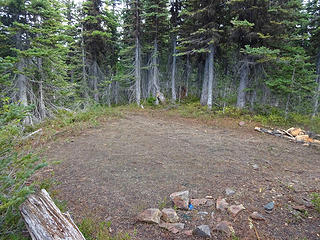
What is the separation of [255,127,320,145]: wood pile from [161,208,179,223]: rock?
240 inches

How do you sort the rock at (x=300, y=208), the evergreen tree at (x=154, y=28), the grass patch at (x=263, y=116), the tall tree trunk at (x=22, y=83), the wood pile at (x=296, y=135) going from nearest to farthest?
the rock at (x=300, y=208) → the wood pile at (x=296, y=135) → the tall tree trunk at (x=22, y=83) → the grass patch at (x=263, y=116) → the evergreen tree at (x=154, y=28)

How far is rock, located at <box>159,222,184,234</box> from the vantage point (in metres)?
2.35

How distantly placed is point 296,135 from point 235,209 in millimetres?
5972

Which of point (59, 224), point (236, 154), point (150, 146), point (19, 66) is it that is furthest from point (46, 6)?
point (236, 154)

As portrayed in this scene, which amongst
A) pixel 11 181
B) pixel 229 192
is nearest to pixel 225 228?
pixel 229 192

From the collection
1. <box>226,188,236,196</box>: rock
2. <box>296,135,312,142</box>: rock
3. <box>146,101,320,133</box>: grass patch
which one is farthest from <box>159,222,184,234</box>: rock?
<box>146,101,320,133</box>: grass patch

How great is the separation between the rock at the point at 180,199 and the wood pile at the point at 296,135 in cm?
572

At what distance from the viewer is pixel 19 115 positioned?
2055mm

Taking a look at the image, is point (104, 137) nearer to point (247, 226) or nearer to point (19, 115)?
point (19, 115)

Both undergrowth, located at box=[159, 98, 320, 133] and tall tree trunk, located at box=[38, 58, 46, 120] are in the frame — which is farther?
undergrowth, located at box=[159, 98, 320, 133]

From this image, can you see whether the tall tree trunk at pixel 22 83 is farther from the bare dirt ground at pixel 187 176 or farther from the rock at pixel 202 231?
the rock at pixel 202 231

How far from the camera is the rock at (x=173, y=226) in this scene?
2.35m

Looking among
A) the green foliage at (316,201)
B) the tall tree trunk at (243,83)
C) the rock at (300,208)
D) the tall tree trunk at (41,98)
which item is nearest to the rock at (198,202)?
the rock at (300,208)

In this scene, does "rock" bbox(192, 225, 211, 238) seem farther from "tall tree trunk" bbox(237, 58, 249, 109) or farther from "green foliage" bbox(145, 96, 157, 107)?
"green foliage" bbox(145, 96, 157, 107)
